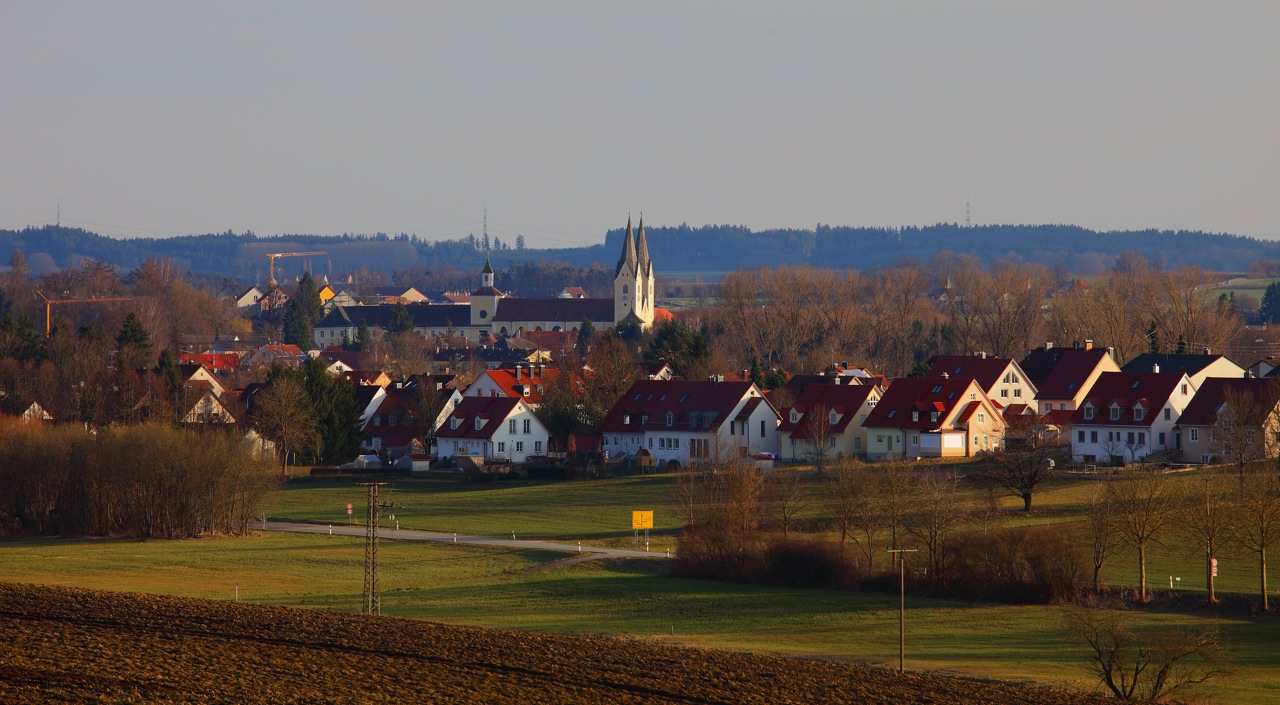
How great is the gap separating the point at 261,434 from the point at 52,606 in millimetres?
44851

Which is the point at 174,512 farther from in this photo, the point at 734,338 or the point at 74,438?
the point at 734,338

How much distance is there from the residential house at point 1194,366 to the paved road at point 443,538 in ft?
125

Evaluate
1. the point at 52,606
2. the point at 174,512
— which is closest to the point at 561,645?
the point at 52,606

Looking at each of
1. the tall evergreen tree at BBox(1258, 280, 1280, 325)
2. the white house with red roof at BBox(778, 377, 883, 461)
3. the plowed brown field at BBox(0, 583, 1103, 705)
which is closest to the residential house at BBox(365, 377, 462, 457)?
the white house with red roof at BBox(778, 377, 883, 461)

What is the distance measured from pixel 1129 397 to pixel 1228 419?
6.61 metres

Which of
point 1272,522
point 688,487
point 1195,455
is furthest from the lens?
point 1195,455

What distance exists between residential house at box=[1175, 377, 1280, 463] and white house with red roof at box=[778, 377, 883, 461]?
14.2m

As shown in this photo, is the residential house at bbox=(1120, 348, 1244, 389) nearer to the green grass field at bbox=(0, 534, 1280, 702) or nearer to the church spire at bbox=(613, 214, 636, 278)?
the green grass field at bbox=(0, 534, 1280, 702)

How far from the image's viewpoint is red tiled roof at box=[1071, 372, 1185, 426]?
70.6 m

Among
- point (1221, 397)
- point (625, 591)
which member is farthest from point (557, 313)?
point (625, 591)

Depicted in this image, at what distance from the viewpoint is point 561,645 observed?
3272cm

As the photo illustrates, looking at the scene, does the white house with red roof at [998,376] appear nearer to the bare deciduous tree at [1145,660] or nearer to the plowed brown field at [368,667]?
the bare deciduous tree at [1145,660]

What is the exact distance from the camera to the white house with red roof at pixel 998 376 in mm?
81000

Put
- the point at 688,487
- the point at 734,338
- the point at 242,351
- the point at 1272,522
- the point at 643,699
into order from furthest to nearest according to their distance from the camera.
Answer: the point at 242,351 → the point at 734,338 → the point at 688,487 → the point at 1272,522 → the point at 643,699
